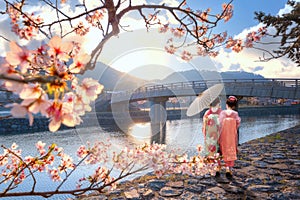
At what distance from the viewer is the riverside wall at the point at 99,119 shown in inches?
797

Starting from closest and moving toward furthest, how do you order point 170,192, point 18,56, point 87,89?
point 18,56 → point 87,89 → point 170,192

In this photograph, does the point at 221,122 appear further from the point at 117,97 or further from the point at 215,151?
the point at 117,97

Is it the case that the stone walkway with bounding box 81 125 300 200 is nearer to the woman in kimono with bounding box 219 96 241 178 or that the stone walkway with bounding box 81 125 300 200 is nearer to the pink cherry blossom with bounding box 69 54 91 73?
the woman in kimono with bounding box 219 96 241 178

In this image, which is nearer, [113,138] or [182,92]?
[113,138]

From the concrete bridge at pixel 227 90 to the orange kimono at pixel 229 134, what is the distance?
15.9 metres

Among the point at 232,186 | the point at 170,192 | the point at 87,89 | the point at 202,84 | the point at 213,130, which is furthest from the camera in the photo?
the point at 202,84

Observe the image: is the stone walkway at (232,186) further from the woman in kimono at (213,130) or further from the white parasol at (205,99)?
the white parasol at (205,99)

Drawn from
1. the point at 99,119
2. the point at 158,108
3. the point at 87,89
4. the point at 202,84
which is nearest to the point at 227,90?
the point at 202,84

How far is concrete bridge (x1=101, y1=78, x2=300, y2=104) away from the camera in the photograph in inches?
712

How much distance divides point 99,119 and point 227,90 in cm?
1697

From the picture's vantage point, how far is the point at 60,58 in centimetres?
98

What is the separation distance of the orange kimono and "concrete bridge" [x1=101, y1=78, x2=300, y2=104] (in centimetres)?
1588

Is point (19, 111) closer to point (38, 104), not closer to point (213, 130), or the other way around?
point (38, 104)

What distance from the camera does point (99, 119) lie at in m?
30.6
